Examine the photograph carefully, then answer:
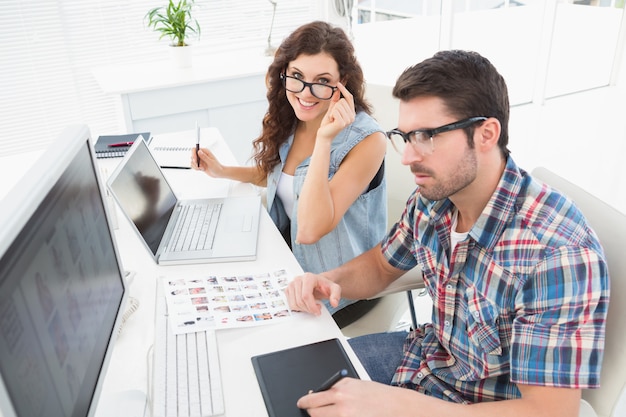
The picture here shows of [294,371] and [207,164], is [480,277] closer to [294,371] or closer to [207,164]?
[294,371]

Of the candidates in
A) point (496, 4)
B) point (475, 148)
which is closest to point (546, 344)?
point (475, 148)

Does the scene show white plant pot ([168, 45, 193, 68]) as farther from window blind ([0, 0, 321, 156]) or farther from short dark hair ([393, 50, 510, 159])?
short dark hair ([393, 50, 510, 159])

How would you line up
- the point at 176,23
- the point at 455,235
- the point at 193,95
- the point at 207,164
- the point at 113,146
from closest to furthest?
1. the point at 455,235
2. the point at 207,164
3. the point at 113,146
4. the point at 193,95
5. the point at 176,23

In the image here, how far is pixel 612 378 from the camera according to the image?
1.00m

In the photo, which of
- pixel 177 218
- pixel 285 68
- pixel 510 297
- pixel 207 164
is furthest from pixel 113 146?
pixel 510 297

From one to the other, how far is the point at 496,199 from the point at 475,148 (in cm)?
11

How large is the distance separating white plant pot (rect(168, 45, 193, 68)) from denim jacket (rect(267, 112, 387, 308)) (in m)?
1.77

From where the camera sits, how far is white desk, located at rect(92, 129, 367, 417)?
94cm

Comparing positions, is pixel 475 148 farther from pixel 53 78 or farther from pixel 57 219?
pixel 53 78

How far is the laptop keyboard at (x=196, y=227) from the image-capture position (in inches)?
55.9

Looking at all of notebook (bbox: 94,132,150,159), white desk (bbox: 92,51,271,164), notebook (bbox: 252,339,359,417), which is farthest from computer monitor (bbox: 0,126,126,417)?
white desk (bbox: 92,51,271,164)

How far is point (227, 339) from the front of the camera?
109 centimetres

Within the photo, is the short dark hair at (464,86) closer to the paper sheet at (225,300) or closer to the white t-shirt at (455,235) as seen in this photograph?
the white t-shirt at (455,235)

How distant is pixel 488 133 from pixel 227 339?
2.17 feet
